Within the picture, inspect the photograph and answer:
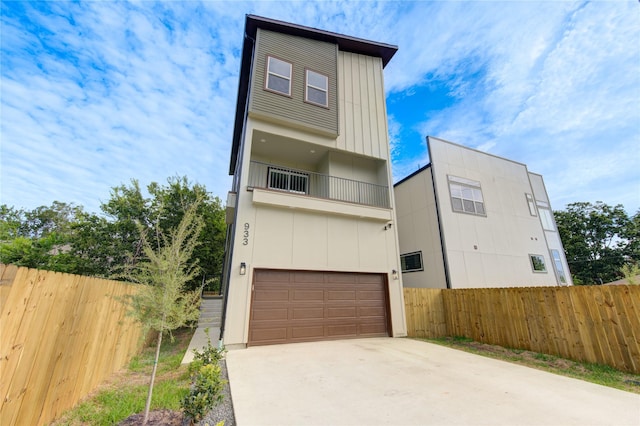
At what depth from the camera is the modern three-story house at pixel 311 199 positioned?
25.2 feet

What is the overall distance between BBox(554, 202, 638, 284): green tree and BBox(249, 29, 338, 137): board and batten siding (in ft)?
107

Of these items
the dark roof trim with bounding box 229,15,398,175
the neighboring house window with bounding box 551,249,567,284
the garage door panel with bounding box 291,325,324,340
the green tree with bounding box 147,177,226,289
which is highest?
the dark roof trim with bounding box 229,15,398,175

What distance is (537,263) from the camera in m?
13.3

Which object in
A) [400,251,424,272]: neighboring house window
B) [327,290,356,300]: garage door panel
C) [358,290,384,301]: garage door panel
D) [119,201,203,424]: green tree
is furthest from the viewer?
[400,251,424,272]: neighboring house window

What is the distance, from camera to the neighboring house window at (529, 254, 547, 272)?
13.1 metres

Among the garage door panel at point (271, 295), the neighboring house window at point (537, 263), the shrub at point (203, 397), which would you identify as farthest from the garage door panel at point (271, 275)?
the neighboring house window at point (537, 263)

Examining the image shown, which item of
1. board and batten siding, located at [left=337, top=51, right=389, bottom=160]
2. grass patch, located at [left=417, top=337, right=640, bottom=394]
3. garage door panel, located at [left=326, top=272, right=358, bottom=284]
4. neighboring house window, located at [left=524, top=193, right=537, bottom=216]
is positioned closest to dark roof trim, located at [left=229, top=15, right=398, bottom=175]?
board and batten siding, located at [left=337, top=51, right=389, bottom=160]

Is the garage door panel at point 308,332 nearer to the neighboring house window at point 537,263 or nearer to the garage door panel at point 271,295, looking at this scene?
the garage door panel at point 271,295

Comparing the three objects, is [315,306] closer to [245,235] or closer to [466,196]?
[245,235]

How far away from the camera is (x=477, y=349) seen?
745cm

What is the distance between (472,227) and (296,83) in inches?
419

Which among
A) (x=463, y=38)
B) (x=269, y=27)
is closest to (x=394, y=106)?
(x=463, y=38)

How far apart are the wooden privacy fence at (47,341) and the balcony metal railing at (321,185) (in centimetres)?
680

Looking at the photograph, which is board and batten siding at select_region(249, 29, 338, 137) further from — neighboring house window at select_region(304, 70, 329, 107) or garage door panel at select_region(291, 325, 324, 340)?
garage door panel at select_region(291, 325, 324, 340)
